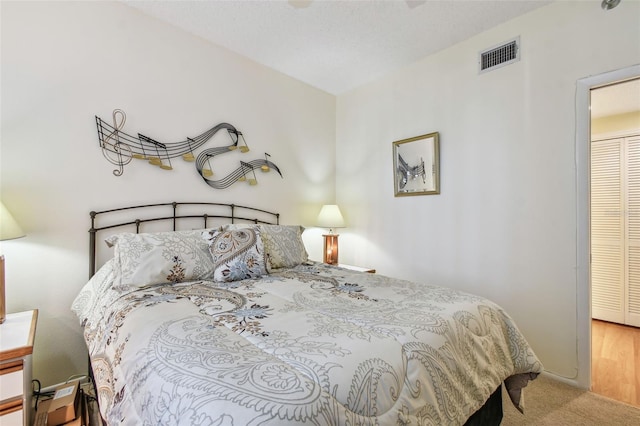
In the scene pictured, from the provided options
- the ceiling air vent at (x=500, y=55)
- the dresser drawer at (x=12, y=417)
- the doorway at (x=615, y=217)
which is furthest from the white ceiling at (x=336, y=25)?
the dresser drawer at (x=12, y=417)

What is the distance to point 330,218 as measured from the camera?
3.31m

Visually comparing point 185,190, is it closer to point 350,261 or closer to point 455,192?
point 350,261

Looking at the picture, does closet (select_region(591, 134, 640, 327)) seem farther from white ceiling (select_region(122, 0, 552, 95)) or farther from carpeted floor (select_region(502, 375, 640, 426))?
white ceiling (select_region(122, 0, 552, 95))

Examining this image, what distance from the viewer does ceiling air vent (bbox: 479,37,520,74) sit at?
2340mm

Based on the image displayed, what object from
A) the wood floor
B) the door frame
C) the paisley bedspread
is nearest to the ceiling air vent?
the door frame

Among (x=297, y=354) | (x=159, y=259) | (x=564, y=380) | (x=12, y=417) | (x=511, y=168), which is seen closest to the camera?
(x=297, y=354)

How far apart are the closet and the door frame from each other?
1542 millimetres

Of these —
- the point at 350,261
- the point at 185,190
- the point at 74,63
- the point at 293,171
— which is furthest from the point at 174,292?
the point at 350,261

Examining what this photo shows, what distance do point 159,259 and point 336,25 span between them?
2250 millimetres

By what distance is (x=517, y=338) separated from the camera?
1467 mm

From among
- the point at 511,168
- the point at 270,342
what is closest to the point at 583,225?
the point at 511,168

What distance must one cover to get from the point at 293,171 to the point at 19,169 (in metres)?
2.20

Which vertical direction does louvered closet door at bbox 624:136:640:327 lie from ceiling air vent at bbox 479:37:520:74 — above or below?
below

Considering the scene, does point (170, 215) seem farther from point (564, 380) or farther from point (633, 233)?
point (633, 233)
